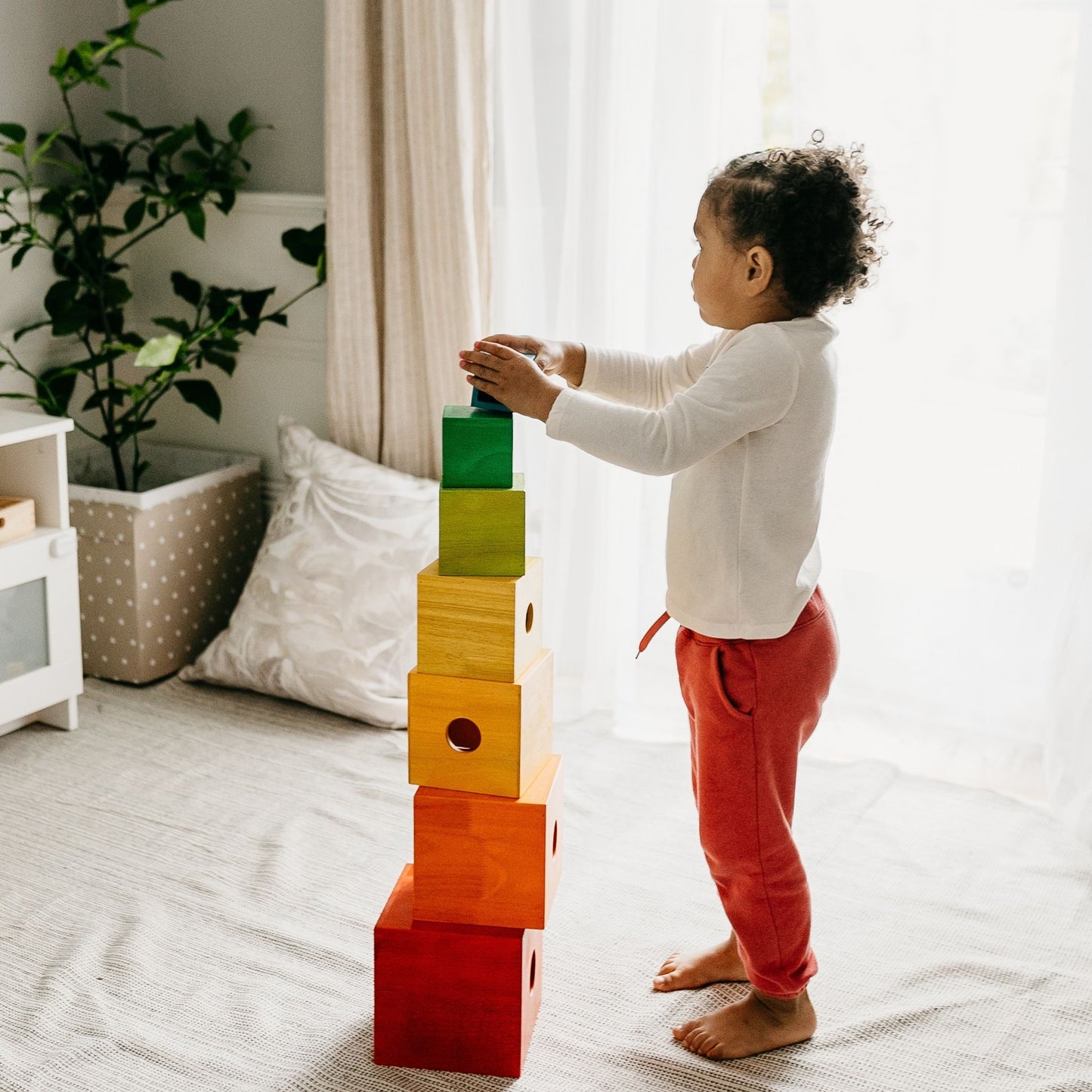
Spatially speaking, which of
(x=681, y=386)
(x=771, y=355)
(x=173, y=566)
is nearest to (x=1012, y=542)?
(x=681, y=386)

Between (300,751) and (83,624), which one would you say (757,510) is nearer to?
(300,751)

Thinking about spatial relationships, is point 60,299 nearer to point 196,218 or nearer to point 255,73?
point 196,218

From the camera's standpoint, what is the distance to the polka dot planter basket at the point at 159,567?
2.62 metres

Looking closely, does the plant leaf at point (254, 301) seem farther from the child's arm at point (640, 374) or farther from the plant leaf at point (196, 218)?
the child's arm at point (640, 374)

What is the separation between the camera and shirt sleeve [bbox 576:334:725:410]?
1.68m

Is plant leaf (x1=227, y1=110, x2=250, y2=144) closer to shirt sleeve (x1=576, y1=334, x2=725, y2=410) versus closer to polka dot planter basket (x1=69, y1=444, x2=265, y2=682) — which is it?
polka dot planter basket (x1=69, y1=444, x2=265, y2=682)

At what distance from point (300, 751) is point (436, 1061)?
0.96m

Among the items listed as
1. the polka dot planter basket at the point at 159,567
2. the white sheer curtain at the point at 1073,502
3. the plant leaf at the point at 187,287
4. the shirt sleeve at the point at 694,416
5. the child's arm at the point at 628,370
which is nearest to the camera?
the shirt sleeve at the point at 694,416

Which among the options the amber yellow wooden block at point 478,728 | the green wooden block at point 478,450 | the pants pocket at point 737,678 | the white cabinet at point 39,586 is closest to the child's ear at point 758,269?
the green wooden block at point 478,450

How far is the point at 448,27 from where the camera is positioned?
2420mm

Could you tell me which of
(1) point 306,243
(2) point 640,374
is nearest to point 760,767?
(2) point 640,374

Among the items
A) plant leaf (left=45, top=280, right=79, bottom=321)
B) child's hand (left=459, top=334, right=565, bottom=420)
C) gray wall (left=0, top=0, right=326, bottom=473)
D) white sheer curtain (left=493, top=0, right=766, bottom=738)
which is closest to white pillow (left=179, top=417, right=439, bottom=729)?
white sheer curtain (left=493, top=0, right=766, bottom=738)

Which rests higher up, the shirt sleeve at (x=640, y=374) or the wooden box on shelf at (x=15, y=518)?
the shirt sleeve at (x=640, y=374)

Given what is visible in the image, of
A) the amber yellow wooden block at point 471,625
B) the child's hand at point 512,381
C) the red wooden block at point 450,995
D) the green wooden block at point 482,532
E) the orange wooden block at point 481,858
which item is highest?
the child's hand at point 512,381
